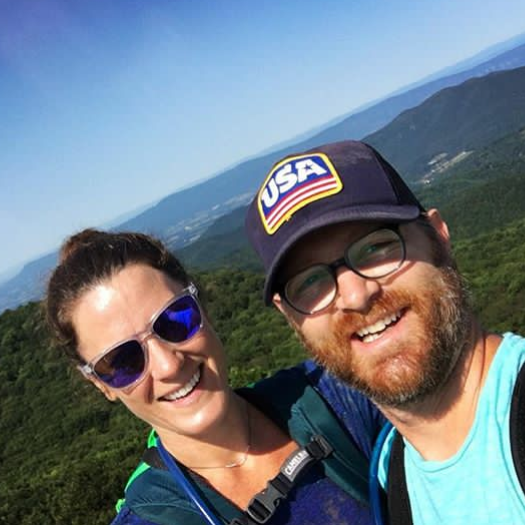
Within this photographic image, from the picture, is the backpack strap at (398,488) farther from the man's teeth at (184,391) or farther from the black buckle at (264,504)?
the man's teeth at (184,391)

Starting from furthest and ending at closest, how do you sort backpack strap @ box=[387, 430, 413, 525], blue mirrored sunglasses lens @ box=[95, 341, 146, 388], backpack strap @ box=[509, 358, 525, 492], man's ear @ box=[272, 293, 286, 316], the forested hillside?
the forested hillside, blue mirrored sunglasses lens @ box=[95, 341, 146, 388], man's ear @ box=[272, 293, 286, 316], backpack strap @ box=[387, 430, 413, 525], backpack strap @ box=[509, 358, 525, 492]

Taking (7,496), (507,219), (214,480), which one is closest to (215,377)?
(214,480)

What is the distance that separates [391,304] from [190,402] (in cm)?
91

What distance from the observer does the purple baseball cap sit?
166 cm

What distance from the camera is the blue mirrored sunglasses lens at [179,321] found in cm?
223

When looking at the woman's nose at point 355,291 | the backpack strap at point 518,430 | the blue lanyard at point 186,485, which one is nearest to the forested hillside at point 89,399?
the blue lanyard at point 186,485

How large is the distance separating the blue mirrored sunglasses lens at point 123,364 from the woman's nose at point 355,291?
2.83 ft

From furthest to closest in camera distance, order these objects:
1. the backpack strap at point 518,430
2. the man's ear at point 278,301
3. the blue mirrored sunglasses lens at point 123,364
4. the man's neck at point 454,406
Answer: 1. the blue mirrored sunglasses lens at point 123,364
2. the man's ear at point 278,301
3. the man's neck at point 454,406
4. the backpack strap at point 518,430

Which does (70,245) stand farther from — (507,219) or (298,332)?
(507,219)

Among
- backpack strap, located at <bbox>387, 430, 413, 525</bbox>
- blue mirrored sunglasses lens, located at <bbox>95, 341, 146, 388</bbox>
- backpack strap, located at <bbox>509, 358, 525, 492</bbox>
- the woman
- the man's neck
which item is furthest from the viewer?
blue mirrored sunglasses lens, located at <bbox>95, 341, 146, 388</bbox>

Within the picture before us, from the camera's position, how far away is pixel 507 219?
8475cm

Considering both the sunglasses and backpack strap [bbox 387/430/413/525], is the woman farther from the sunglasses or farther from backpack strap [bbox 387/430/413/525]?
backpack strap [bbox 387/430/413/525]

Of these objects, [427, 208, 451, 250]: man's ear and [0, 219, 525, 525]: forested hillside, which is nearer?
[427, 208, 451, 250]: man's ear

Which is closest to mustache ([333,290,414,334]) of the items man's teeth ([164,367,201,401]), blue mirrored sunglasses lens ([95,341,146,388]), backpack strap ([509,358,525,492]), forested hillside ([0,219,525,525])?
backpack strap ([509,358,525,492])
